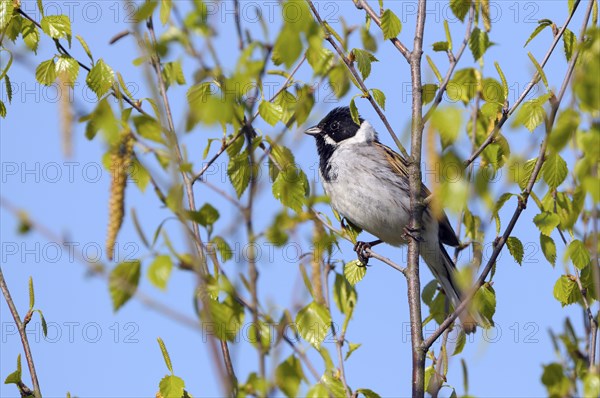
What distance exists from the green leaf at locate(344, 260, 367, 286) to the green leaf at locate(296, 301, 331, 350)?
3.82 ft

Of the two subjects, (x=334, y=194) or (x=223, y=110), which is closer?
(x=223, y=110)

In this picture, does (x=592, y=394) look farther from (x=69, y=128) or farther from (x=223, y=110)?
(x=69, y=128)

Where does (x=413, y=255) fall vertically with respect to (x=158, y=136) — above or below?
above

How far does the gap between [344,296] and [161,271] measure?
5.17ft

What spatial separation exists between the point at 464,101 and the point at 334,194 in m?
1.71

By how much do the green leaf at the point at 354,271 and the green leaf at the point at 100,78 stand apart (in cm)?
144

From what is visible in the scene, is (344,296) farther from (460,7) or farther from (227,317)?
(227,317)

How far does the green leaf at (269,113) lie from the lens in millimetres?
2604

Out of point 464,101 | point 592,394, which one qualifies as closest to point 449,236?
point 464,101

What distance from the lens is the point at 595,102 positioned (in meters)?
1.71

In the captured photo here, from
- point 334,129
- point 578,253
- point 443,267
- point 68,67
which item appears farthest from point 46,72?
point 334,129

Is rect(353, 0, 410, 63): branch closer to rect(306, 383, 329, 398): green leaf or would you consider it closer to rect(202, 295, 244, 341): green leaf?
rect(306, 383, 329, 398): green leaf

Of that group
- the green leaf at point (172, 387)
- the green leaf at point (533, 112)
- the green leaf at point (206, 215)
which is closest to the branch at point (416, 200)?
the green leaf at point (533, 112)

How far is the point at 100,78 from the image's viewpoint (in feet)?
9.28
